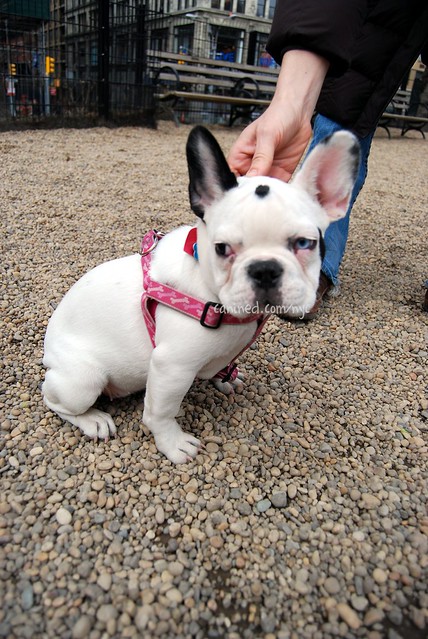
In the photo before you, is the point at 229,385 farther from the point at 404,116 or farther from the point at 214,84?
the point at 404,116

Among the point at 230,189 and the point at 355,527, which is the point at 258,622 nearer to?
the point at 355,527

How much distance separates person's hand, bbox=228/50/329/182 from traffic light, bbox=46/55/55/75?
8.05 meters

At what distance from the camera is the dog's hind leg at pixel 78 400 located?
5.70ft

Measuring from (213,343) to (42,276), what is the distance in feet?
6.66

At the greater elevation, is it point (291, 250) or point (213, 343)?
point (291, 250)

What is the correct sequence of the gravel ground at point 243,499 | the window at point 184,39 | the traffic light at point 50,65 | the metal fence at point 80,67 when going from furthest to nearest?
the window at point 184,39
the traffic light at point 50,65
the metal fence at point 80,67
the gravel ground at point 243,499

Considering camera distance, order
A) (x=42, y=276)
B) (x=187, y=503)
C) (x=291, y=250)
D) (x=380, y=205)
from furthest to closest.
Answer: (x=380, y=205), (x=42, y=276), (x=187, y=503), (x=291, y=250)

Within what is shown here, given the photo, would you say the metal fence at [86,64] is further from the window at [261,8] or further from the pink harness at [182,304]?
the window at [261,8]

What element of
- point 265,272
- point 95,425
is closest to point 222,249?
point 265,272

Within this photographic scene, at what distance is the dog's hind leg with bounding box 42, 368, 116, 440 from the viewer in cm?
174

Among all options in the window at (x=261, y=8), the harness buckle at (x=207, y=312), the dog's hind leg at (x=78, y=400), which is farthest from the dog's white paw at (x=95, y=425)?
the window at (x=261, y=8)

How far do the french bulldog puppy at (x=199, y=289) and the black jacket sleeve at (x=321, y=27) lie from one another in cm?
87

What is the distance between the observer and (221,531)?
1.54 metres

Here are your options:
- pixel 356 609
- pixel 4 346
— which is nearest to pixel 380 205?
pixel 4 346
